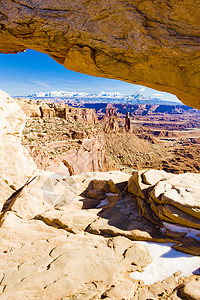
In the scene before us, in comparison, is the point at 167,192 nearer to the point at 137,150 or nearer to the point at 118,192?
the point at 118,192

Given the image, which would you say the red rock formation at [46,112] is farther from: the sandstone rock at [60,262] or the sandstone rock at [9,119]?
the sandstone rock at [60,262]

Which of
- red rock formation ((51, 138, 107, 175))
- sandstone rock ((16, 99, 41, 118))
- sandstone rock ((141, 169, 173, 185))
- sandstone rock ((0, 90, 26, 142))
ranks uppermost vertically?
sandstone rock ((16, 99, 41, 118))

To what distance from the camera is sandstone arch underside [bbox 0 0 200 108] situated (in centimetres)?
579

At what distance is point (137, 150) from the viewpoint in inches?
2822

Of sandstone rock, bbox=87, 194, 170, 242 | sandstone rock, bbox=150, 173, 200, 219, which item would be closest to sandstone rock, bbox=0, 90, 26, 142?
sandstone rock, bbox=87, 194, 170, 242

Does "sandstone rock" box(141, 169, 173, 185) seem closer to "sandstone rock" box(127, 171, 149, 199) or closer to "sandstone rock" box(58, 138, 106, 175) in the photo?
"sandstone rock" box(127, 171, 149, 199)

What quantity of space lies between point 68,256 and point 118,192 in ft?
16.9

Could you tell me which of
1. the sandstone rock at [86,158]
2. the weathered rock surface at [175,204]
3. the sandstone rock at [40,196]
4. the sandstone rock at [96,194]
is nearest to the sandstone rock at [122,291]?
the weathered rock surface at [175,204]

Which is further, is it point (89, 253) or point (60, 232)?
point (60, 232)

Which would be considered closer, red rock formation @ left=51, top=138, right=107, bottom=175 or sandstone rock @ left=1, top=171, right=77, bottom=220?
sandstone rock @ left=1, top=171, right=77, bottom=220

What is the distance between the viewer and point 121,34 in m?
6.12

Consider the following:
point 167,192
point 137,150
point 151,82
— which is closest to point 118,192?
point 167,192

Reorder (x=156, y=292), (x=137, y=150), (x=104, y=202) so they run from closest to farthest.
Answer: (x=156, y=292)
(x=104, y=202)
(x=137, y=150)

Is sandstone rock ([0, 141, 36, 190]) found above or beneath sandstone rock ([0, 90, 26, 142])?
beneath
